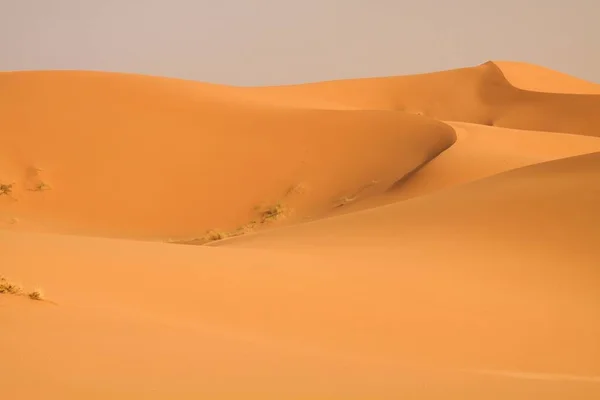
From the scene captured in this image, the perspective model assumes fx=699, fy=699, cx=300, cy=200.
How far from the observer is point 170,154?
23000mm

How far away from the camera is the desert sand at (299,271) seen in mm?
3387

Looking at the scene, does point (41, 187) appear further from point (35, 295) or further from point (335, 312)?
point (35, 295)

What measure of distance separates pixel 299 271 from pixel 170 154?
17.2m

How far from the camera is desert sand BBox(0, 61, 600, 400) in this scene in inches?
133

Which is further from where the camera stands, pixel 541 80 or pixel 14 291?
pixel 541 80

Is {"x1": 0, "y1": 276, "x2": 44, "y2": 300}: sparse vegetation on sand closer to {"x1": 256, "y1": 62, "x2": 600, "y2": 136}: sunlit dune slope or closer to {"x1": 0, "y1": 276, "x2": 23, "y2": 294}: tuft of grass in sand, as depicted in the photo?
{"x1": 0, "y1": 276, "x2": 23, "y2": 294}: tuft of grass in sand

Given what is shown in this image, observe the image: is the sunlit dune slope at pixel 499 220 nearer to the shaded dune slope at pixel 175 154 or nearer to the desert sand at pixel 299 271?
the desert sand at pixel 299 271

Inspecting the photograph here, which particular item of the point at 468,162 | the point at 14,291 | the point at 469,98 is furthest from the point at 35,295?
the point at 469,98

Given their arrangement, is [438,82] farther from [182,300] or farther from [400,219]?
[182,300]

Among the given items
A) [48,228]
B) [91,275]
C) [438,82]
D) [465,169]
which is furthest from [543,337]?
[438,82]

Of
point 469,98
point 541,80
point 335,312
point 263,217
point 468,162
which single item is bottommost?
point 335,312

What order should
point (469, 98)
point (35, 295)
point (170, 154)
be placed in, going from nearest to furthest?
point (35, 295) < point (170, 154) < point (469, 98)

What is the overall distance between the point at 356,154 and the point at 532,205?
45.2 ft

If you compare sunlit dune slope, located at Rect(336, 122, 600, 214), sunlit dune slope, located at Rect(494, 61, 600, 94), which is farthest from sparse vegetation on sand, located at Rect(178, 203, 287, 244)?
sunlit dune slope, located at Rect(494, 61, 600, 94)
